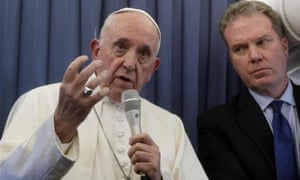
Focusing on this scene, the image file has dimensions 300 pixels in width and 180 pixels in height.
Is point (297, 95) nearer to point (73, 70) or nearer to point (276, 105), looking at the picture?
point (276, 105)

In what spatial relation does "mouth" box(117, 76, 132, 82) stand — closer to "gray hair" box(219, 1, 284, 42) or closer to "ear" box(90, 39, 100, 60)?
"ear" box(90, 39, 100, 60)

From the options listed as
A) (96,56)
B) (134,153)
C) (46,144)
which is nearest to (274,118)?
(96,56)

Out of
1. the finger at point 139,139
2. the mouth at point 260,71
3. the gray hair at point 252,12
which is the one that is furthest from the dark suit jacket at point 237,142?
the finger at point 139,139

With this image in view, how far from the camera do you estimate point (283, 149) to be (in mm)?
1680

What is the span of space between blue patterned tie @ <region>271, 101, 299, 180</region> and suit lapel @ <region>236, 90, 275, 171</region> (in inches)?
1.0

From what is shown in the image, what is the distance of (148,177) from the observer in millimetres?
1131

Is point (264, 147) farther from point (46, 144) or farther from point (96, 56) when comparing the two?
point (46, 144)

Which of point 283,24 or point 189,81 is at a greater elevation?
point 283,24

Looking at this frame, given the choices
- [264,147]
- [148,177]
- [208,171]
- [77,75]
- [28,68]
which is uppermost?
[77,75]

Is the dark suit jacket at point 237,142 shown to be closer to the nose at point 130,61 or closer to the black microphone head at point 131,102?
the nose at point 130,61

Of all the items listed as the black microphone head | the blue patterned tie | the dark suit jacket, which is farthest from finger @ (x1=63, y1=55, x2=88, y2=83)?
the blue patterned tie

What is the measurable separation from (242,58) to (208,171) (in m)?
0.49

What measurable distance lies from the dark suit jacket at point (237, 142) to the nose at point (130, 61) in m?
0.48

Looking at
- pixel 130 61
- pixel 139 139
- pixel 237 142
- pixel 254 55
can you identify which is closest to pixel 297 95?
pixel 254 55
